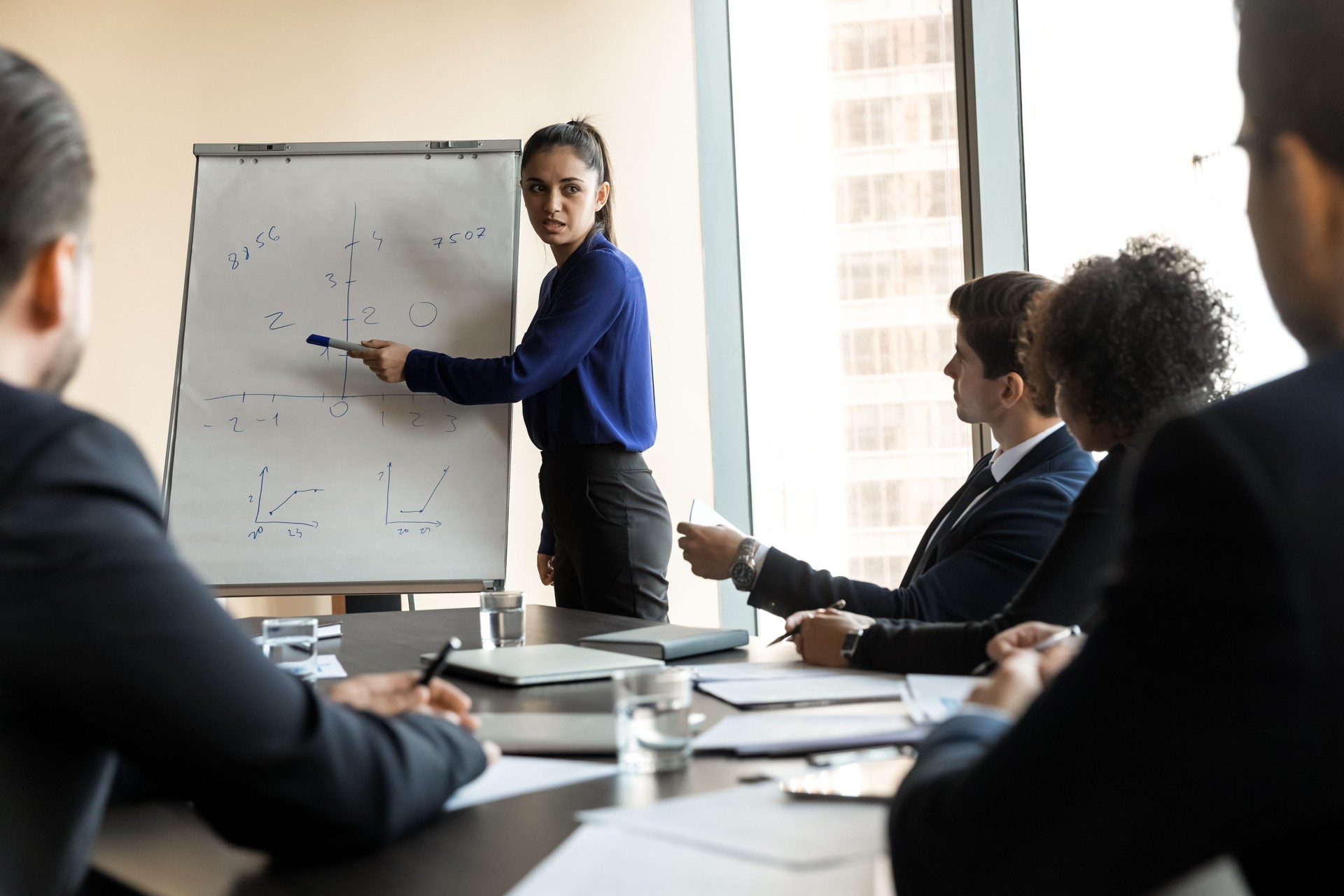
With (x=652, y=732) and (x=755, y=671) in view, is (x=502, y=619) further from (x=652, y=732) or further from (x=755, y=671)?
(x=652, y=732)

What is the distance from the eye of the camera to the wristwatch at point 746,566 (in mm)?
1857

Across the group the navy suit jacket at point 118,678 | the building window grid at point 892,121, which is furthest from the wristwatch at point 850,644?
the building window grid at point 892,121

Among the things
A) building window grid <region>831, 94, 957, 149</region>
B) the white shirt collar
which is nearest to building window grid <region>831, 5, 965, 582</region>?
building window grid <region>831, 94, 957, 149</region>

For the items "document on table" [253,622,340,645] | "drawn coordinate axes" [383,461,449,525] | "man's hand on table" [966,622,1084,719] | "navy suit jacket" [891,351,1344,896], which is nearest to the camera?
"navy suit jacket" [891,351,1344,896]

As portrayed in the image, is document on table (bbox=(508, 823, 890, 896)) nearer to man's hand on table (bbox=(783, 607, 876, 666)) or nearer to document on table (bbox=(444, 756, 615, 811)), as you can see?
document on table (bbox=(444, 756, 615, 811))

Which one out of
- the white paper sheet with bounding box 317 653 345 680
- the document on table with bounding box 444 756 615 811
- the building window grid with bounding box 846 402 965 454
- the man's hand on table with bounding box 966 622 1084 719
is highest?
the building window grid with bounding box 846 402 965 454

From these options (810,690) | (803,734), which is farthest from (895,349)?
(803,734)

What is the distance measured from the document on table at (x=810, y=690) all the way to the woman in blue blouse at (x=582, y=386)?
1.17m

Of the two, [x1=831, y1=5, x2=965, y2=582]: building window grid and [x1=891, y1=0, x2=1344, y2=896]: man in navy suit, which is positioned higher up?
[x1=831, y1=5, x2=965, y2=582]: building window grid

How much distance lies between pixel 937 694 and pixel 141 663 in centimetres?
78

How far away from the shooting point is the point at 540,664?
1.36 meters

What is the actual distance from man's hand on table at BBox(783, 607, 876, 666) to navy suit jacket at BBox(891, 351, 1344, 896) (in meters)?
0.87

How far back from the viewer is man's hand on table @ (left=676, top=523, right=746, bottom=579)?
191cm

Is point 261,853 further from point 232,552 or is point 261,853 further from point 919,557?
point 232,552
